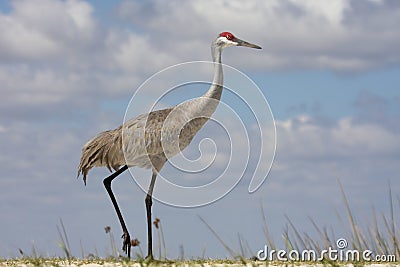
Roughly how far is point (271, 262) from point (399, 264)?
1.55 m

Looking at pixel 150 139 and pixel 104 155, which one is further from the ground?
pixel 150 139

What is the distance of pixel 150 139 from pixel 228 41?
2130 millimetres

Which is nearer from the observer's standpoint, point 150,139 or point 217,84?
point 150,139

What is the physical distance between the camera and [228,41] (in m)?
11.5

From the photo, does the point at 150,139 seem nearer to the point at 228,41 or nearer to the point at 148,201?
the point at 148,201

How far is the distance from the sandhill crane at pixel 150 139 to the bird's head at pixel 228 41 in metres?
0.50

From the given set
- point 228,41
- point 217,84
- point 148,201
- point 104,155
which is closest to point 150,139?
point 104,155

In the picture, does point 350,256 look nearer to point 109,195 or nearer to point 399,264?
point 399,264

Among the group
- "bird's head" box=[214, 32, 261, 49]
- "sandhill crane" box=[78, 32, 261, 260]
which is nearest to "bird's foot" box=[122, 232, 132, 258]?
"sandhill crane" box=[78, 32, 261, 260]

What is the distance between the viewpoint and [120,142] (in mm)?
10938

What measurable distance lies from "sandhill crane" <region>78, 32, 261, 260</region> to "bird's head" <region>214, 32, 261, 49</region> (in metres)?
0.50

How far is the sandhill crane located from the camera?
1087cm

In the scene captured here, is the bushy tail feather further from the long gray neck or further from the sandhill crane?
the long gray neck

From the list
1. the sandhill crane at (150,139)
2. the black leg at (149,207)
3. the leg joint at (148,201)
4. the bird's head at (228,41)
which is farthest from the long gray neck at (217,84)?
the leg joint at (148,201)
